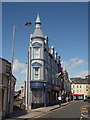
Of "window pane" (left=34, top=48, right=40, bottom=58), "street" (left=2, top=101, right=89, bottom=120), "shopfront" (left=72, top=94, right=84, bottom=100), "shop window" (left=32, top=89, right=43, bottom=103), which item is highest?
"window pane" (left=34, top=48, right=40, bottom=58)

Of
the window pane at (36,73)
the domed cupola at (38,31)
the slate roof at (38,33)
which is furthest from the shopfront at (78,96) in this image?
the window pane at (36,73)

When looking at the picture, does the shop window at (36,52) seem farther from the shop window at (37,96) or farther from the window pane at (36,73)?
the shop window at (37,96)

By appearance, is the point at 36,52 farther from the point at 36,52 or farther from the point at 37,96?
the point at 37,96

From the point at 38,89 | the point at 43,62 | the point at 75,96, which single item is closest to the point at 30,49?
the point at 43,62

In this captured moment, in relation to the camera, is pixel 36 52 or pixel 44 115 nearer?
pixel 44 115

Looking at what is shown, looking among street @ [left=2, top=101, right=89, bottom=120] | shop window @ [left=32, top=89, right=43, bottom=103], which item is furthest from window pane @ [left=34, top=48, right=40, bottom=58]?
street @ [left=2, top=101, right=89, bottom=120]

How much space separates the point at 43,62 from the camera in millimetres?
33688

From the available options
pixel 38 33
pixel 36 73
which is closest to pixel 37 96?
pixel 36 73

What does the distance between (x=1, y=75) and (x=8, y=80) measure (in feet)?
7.24

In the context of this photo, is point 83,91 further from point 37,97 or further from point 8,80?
point 8,80

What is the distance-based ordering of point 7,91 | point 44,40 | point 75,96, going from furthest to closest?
point 75,96 < point 44,40 < point 7,91

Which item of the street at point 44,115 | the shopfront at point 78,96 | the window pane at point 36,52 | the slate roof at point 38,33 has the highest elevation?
the slate roof at point 38,33

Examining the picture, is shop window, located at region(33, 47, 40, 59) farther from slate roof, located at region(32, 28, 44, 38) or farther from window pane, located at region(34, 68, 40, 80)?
slate roof, located at region(32, 28, 44, 38)

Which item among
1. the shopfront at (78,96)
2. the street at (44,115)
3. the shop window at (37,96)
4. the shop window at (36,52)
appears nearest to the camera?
the street at (44,115)
